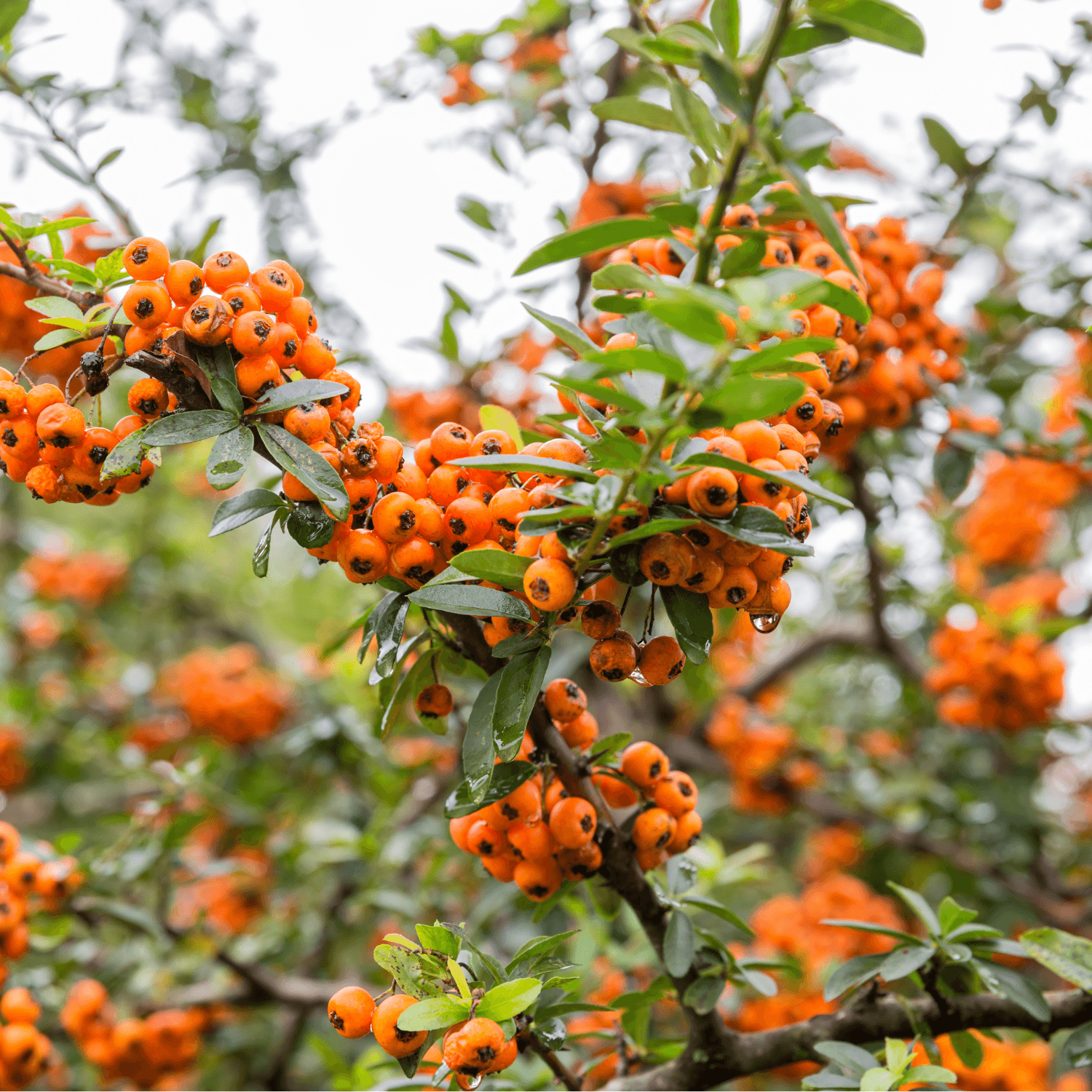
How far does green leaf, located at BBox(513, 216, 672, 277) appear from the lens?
4.35 ft

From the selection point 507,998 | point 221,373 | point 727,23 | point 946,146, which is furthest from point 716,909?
point 946,146

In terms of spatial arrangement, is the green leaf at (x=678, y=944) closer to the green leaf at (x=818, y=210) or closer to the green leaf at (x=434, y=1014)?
the green leaf at (x=434, y=1014)

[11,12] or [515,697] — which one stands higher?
[11,12]

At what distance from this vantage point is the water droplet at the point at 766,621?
64.0 inches

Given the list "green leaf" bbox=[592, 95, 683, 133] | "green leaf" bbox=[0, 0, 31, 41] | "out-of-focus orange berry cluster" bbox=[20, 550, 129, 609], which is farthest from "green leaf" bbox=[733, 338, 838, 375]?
"out-of-focus orange berry cluster" bbox=[20, 550, 129, 609]

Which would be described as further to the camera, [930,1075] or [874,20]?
[930,1075]

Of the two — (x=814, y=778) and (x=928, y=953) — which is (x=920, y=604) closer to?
(x=814, y=778)

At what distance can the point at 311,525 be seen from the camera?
1.66 m

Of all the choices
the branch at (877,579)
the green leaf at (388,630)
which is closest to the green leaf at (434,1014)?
the green leaf at (388,630)

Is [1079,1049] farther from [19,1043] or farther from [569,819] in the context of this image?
[19,1043]

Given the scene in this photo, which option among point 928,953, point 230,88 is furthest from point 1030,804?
point 230,88

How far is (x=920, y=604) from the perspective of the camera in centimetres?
475

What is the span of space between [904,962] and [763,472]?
1.32m

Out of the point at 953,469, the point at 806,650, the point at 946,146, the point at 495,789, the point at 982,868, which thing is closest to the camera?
the point at 495,789
